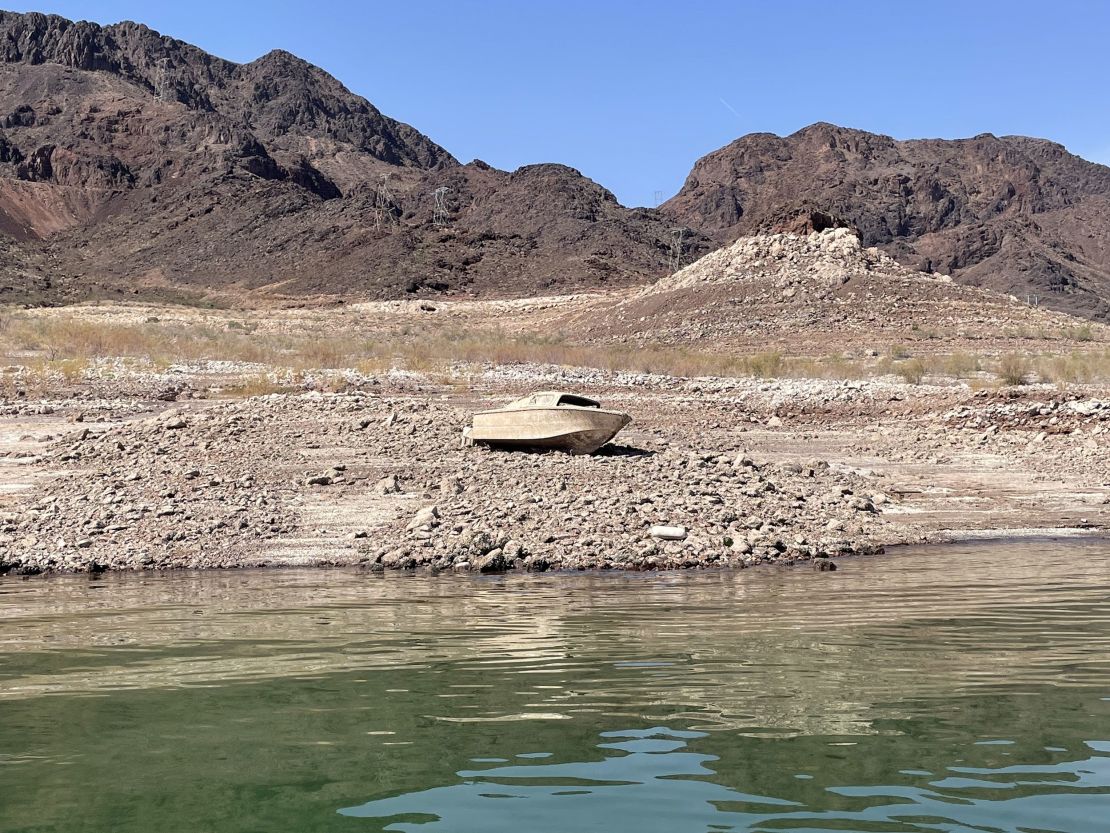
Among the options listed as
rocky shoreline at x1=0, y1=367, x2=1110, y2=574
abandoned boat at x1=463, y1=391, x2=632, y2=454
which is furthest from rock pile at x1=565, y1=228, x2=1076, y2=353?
abandoned boat at x1=463, y1=391, x2=632, y2=454

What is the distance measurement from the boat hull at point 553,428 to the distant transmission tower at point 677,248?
87829mm

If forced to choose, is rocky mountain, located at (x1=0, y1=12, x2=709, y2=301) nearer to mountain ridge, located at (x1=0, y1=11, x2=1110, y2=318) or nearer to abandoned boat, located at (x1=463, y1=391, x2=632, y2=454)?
mountain ridge, located at (x1=0, y1=11, x2=1110, y2=318)

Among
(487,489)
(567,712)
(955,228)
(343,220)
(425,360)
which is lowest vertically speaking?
(567,712)

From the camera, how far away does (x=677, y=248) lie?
11219 centimetres

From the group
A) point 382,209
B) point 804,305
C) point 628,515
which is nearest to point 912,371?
point 628,515

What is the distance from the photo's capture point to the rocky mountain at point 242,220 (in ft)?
335

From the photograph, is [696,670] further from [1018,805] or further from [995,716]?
[1018,805]

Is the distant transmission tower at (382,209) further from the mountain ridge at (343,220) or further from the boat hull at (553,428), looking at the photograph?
the boat hull at (553,428)

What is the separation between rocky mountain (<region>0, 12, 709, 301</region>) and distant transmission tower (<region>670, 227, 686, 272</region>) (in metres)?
1.04

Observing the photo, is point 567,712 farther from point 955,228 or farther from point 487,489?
point 955,228

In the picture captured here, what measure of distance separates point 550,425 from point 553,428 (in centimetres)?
6

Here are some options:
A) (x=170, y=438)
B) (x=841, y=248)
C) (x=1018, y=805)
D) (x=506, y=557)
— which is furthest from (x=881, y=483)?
(x=841, y=248)

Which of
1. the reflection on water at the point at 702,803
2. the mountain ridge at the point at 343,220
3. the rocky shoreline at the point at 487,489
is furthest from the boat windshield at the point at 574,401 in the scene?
the mountain ridge at the point at 343,220

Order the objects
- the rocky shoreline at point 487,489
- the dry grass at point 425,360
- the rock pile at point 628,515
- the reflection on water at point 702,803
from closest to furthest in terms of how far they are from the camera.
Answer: the reflection on water at point 702,803
the rock pile at point 628,515
the rocky shoreline at point 487,489
the dry grass at point 425,360
